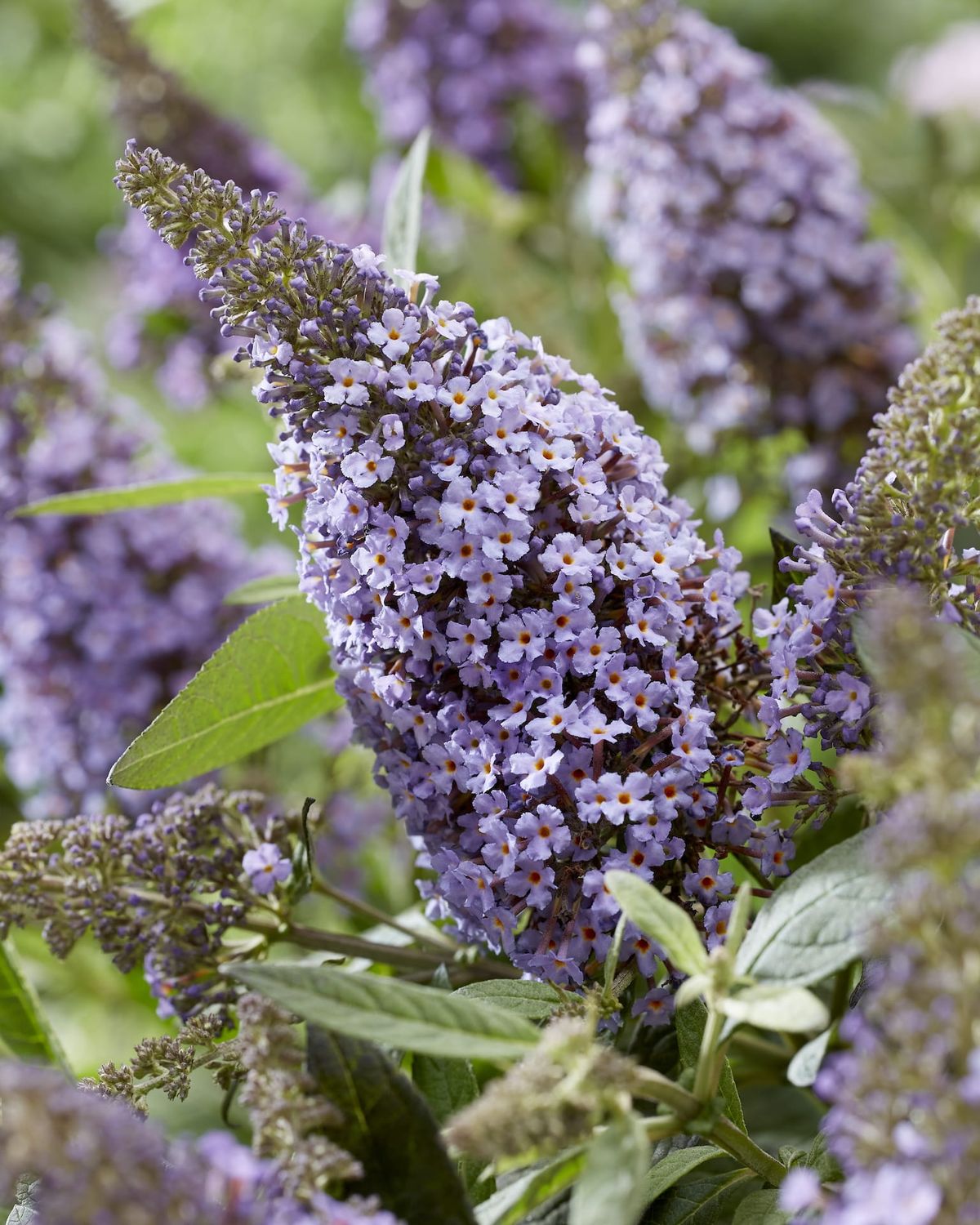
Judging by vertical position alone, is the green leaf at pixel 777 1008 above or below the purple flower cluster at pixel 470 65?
below

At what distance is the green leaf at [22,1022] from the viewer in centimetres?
66

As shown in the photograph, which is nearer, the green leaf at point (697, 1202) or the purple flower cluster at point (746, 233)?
the green leaf at point (697, 1202)

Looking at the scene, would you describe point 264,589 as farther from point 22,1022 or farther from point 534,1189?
point 534,1189

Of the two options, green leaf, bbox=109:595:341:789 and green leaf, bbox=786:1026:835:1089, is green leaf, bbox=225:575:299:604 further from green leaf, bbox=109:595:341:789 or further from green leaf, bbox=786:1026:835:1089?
green leaf, bbox=786:1026:835:1089

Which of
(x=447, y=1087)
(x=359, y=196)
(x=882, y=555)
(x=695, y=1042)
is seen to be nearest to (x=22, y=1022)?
(x=447, y=1087)

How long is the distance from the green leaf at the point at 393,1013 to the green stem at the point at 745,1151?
0.10m

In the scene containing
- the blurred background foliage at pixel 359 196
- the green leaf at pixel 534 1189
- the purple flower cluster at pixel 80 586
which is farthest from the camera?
the blurred background foliage at pixel 359 196

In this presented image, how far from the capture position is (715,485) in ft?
3.94

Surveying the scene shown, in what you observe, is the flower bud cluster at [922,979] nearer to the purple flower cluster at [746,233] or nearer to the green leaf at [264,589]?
the green leaf at [264,589]

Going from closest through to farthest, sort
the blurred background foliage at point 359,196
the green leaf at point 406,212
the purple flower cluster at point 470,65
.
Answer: the green leaf at point 406,212
the blurred background foliage at point 359,196
the purple flower cluster at point 470,65

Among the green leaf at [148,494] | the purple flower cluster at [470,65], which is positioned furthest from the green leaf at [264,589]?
the purple flower cluster at [470,65]

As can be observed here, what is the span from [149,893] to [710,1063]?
308mm

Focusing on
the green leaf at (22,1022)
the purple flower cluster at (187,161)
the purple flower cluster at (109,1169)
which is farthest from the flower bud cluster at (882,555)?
the purple flower cluster at (187,161)

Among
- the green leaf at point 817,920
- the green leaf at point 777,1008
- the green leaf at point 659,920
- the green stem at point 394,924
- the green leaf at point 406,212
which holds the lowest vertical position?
the green leaf at point 777,1008
